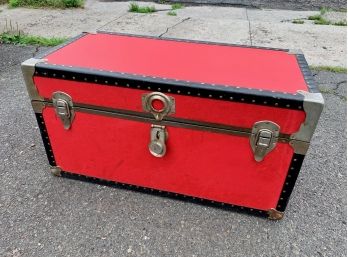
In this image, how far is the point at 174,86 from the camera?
131 centimetres

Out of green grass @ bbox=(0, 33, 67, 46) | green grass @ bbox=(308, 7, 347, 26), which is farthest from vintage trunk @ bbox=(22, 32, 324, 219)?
green grass @ bbox=(308, 7, 347, 26)

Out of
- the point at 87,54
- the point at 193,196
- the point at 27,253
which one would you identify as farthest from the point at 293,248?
the point at 87,54

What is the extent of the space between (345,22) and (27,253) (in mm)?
4875

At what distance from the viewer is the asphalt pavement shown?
57.7 inches

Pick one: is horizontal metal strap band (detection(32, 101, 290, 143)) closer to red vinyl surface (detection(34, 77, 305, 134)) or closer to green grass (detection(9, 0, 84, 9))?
red vinyl surface (detection(34, 77, 305, 134))

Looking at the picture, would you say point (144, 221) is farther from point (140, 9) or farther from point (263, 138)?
point (140, 9)

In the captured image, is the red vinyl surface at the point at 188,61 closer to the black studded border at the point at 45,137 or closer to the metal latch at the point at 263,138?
the metal latch at the point at 263,138

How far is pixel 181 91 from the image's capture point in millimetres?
1309

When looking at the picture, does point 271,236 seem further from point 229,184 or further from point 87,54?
point 87,54

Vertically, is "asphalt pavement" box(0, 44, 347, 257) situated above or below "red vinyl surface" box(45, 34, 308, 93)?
below

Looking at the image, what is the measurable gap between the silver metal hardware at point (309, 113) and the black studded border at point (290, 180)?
0.34 feet

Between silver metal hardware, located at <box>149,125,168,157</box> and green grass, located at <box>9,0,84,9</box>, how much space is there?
451 centimetres

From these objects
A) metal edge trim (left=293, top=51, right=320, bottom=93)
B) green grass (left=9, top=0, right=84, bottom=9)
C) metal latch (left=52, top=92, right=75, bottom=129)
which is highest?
metal edge trim (left=293, top=51, right=320, bottom=93)

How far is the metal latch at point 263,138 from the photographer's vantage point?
1.28 meters
